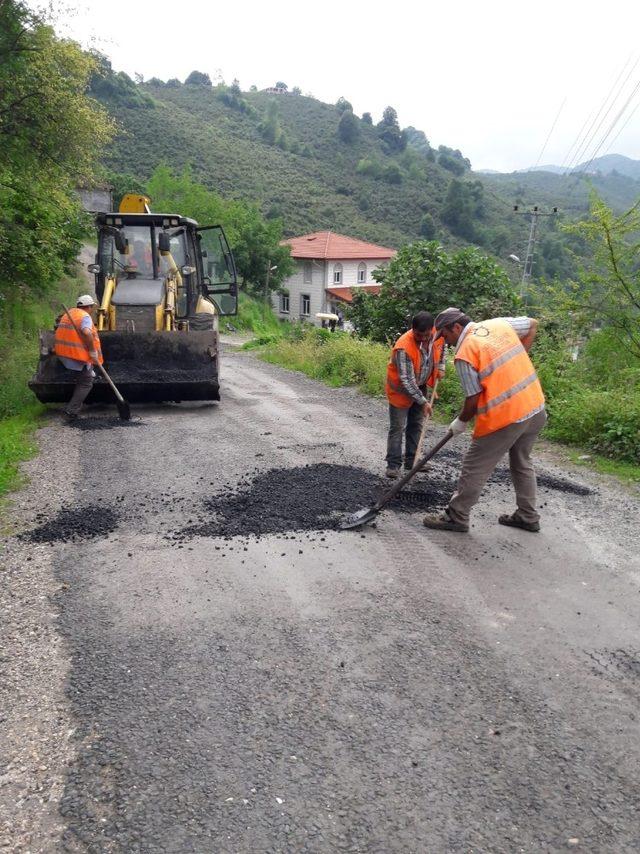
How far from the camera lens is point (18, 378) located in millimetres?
10391

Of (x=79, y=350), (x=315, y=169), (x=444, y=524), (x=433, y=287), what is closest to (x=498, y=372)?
(x=444, y=524)

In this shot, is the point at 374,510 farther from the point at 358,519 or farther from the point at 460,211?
the point at 460,211

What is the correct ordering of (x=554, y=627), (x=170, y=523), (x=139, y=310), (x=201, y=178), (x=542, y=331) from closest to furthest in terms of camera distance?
(x=554, y=627), (x=170, y=523), (x=139, y=310), (x=542, y=331), (x=201, y=178)

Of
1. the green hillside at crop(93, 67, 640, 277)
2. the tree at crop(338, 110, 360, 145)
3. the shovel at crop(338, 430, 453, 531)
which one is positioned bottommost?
the shovel at crop(338, 430, 453, 531)

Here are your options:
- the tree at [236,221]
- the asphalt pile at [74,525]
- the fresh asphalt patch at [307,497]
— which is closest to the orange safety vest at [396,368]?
the fresh asphalt patch at [307,497]

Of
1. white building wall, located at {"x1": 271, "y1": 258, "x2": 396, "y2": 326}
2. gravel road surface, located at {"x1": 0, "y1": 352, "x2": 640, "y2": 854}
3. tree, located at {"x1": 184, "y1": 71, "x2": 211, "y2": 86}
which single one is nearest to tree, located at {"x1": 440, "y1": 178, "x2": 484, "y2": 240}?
white building wall, located at {"x1": 271, "y1": 258, "x2": 396, "y2": 326}

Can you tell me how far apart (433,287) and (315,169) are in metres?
71.6

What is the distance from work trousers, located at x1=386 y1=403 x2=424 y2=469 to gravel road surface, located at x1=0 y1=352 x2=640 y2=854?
52 centimetres

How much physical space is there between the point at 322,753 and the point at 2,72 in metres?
13.2

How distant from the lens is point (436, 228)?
239ft

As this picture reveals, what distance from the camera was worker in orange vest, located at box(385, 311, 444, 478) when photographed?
6.20m

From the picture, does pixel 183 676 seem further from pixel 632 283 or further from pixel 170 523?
pixel 632 283

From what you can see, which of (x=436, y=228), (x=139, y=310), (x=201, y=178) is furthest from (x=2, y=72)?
(x=436, y=228)

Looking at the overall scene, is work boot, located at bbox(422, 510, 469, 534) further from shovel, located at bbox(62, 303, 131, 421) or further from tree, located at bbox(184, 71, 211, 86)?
tree, located at bbox(184, 71, 211, 86)
